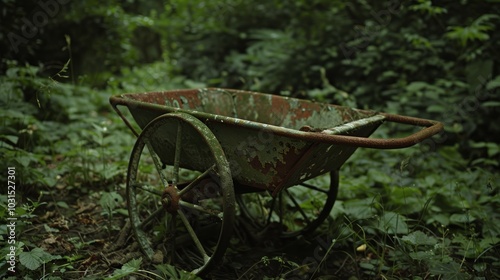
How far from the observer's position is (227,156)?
7.61 feet

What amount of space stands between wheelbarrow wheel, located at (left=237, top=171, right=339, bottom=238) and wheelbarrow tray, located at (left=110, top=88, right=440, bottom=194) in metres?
0.46

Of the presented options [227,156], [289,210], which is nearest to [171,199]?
[227,156]

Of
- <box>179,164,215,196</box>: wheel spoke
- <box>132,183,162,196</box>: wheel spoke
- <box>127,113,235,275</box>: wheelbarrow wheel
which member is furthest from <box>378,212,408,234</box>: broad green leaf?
<box>132,183,162,196</box>: wheel spoke

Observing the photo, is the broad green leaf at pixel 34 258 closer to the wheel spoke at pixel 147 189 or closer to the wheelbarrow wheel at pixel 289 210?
the wheel spoke at pixel 147 189

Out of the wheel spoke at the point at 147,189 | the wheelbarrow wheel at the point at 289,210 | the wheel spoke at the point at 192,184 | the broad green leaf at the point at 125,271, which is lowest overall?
the wheelbarrow wheel at the point at 289,210

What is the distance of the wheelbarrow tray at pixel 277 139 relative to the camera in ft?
6.38

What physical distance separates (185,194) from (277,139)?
686 mm

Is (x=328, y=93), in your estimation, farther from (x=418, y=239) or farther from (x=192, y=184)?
(x=192, y=184)

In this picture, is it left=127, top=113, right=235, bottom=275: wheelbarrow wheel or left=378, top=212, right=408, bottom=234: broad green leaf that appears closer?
left=127, top=113, right=235, bottom=275: wheelbarrow wheel

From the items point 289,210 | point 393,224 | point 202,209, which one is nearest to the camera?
point 202,209

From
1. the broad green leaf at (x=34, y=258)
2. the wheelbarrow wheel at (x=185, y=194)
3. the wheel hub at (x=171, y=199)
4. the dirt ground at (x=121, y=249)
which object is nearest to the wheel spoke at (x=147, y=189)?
the wheelbarrow wheel at (x=185, y=194)

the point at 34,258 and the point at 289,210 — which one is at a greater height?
the point at 34,258

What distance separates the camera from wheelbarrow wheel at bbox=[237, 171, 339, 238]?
286 cm

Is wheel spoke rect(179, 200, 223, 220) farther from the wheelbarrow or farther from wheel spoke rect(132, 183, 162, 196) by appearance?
wheel spoke rect(132, 183, 162, 196)
